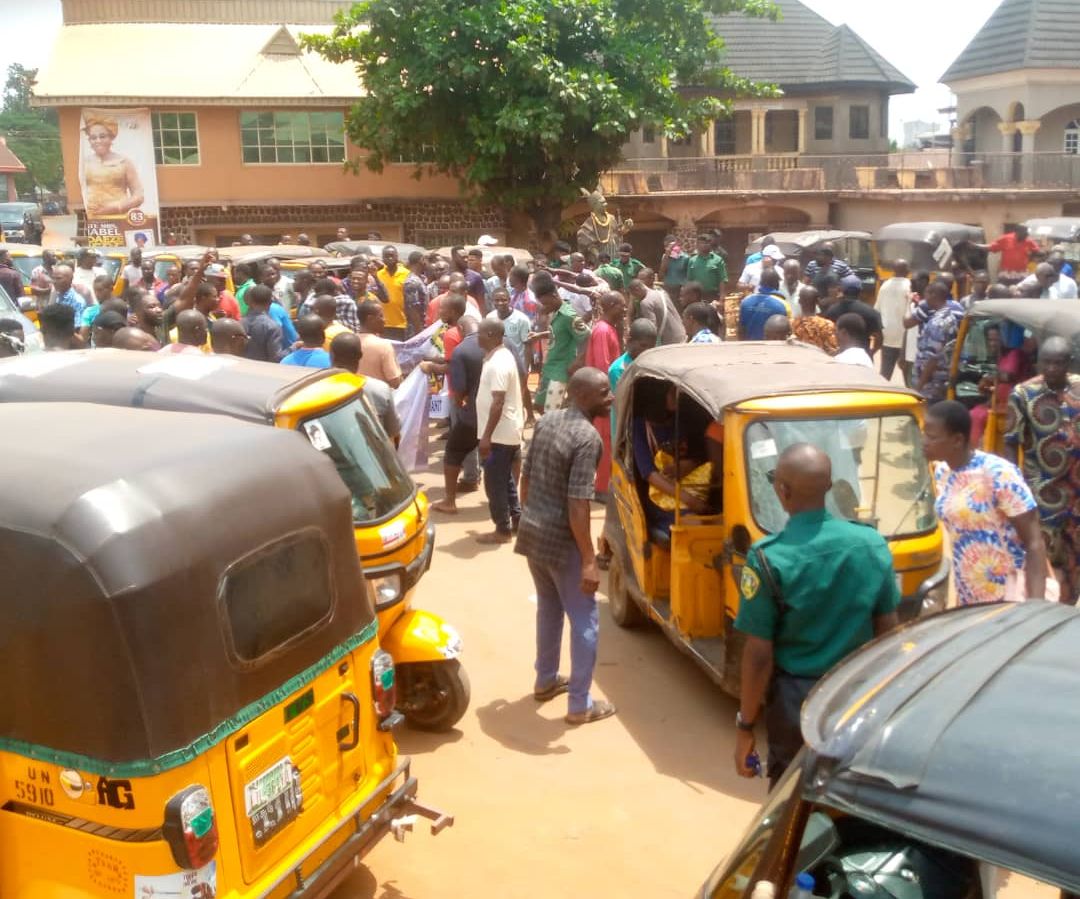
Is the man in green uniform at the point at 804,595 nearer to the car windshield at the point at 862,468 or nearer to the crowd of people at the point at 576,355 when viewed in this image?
the crowd of people at the point at 576,355


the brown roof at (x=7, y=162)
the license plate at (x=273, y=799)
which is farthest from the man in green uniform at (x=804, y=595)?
the brown roof at (x=7, y=162)

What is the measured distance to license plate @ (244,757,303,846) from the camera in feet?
12.2

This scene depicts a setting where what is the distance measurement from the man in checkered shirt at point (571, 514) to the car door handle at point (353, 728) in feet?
5.83

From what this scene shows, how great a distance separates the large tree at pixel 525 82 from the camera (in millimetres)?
22672

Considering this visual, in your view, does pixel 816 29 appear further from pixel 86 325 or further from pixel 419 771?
pixel 419 771

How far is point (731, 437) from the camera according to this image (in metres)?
5.73

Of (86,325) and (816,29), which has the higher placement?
(816,29)

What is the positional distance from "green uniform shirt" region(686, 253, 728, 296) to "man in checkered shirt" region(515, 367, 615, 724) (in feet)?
35.9

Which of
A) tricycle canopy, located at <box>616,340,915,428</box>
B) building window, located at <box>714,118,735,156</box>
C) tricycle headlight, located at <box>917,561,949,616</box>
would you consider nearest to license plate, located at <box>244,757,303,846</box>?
tricycle canopy, located at <box>616,340,915,428</box>

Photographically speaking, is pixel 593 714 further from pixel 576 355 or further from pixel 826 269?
pixel 826 269

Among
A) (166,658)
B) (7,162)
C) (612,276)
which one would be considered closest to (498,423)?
(166,658)

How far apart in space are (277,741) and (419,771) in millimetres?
2021

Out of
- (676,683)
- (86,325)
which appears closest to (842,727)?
(676,683)

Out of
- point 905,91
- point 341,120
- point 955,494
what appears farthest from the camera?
point 905,91
